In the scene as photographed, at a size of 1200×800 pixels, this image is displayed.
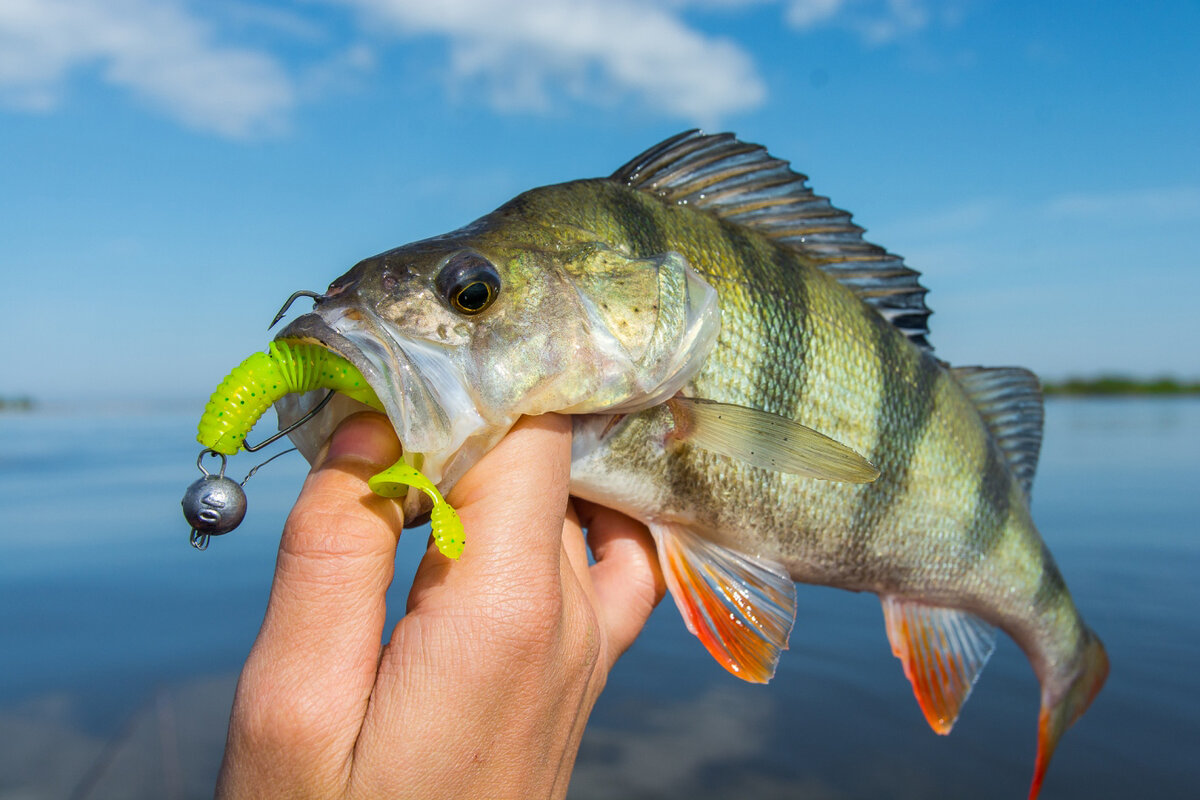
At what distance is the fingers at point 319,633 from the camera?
109cm

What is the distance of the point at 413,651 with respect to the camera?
119cm

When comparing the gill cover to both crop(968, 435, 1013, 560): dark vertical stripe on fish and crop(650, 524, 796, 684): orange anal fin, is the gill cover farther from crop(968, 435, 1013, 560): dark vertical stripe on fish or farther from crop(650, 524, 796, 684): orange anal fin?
crop(968, 435, 1013, 560): dark vertical stripe on fish

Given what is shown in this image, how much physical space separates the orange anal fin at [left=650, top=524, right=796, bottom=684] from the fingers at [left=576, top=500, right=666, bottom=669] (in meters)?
0.07

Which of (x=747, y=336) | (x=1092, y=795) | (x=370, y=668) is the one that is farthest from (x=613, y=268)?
(x=1092, y=795)

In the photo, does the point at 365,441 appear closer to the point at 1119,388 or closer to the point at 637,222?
the point at 637,222

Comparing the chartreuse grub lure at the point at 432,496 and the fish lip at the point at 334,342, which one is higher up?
the fish lip at the point at 334,342

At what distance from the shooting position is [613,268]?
173 centimetres

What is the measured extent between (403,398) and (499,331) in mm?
262

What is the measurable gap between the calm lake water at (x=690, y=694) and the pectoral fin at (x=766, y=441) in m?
2.17

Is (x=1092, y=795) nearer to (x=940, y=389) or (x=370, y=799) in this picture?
(x=940, y=389)

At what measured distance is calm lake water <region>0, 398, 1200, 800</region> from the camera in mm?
3482

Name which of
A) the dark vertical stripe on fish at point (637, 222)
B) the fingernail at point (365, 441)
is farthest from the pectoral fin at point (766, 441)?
the fingernail at point (365, 441)

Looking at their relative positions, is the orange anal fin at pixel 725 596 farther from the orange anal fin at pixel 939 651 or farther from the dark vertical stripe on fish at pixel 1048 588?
the dark vertical stripe on fish at pixel 1048 588

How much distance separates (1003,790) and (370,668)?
3.40m
